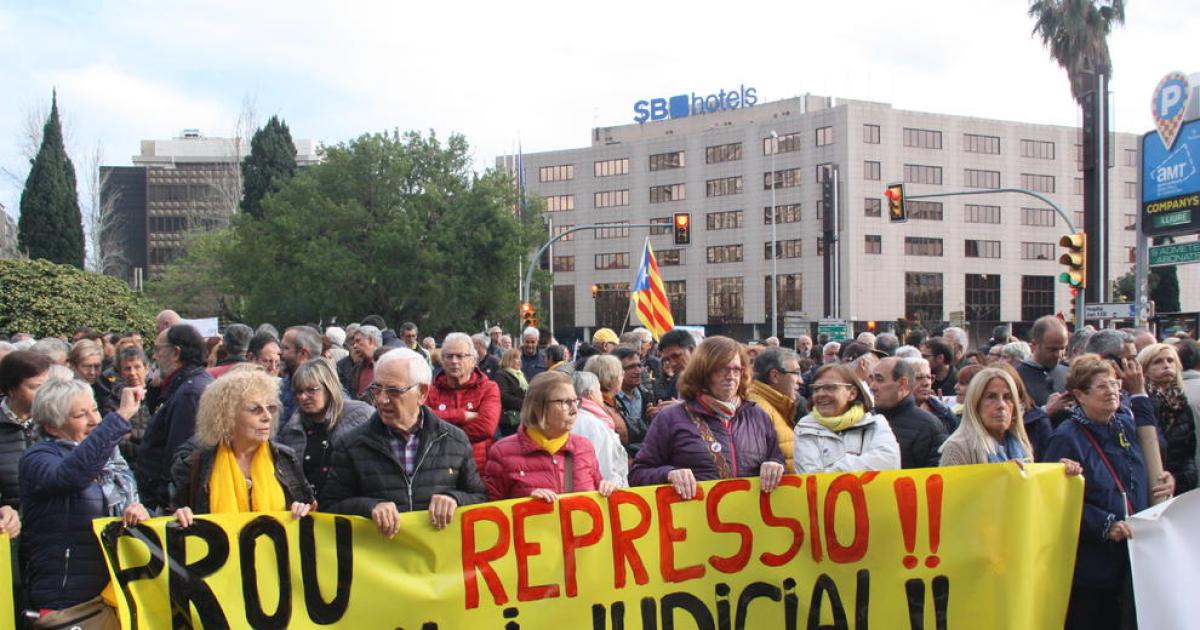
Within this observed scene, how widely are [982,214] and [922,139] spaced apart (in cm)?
775

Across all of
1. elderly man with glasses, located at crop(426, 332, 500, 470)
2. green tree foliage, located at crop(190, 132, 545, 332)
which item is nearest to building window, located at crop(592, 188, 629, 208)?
green tree foliage, located at crop(190, 132, 545, 332)

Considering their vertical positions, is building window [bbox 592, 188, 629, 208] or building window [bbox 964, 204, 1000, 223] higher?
building window [bbox 592, 188, 629, 208]

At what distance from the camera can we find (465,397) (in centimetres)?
680

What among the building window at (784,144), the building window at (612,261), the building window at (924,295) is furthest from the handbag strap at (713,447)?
the building window at (612,261)

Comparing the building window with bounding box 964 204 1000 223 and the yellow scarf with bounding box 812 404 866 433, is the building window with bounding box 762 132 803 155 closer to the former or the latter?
the building window with bounding box 964 204 1000 223

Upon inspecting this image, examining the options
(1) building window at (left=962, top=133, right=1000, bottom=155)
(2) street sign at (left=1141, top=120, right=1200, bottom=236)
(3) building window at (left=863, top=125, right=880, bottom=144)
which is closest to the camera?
(2) street sign at (left=1141, top=120, right=1200, bottom=236)

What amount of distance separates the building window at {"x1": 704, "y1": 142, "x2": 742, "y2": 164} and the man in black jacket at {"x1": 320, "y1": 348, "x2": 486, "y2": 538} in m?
75.7

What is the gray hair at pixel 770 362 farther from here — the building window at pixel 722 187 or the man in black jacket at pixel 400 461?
the building window at pixel 722 187

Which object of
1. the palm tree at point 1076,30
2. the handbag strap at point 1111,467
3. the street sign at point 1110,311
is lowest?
the handbag strap at point 1111,467

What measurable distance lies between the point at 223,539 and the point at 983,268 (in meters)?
78.2

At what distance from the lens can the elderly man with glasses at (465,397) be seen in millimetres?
6648

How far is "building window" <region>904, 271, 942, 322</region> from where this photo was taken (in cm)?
7375

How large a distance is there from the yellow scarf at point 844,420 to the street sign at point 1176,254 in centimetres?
1049

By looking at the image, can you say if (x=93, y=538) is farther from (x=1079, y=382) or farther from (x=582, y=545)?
(x=1079, y=382)
